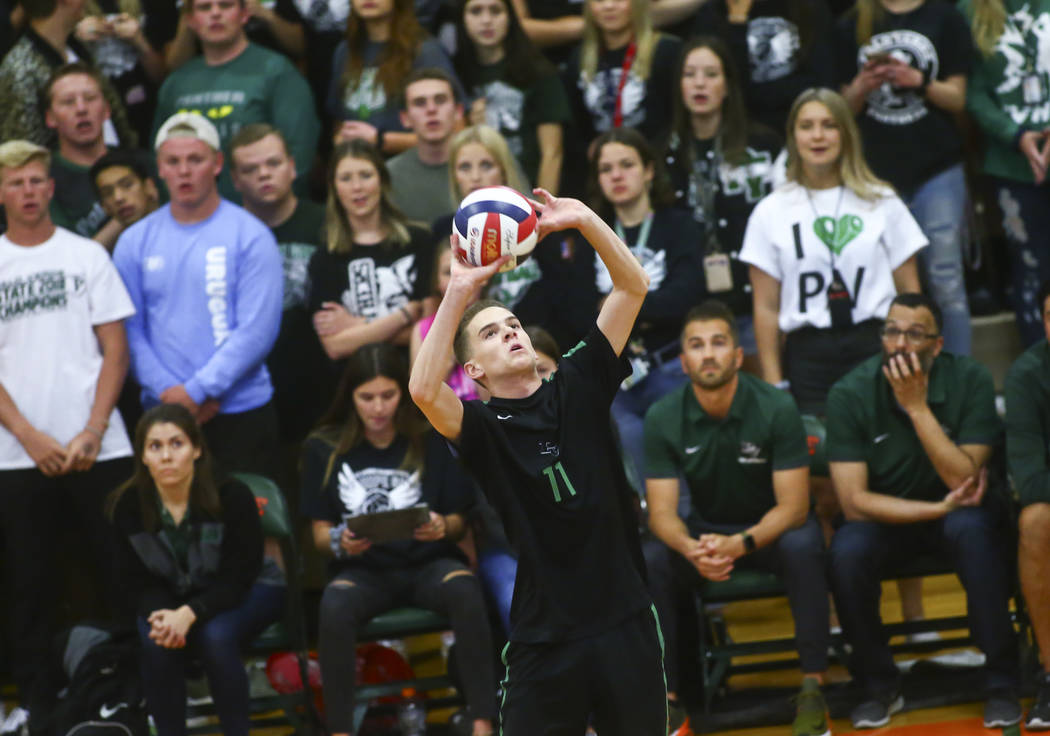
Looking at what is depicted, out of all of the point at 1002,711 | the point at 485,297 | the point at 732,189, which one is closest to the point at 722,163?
the point at 732,189

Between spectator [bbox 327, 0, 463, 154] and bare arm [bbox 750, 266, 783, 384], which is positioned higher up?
spectator [bbox 327, 0, 463, 154]

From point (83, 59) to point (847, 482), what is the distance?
15.8 ft

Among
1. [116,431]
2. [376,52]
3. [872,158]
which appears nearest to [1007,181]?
[872,158]

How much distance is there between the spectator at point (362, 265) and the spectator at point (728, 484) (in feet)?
4.64

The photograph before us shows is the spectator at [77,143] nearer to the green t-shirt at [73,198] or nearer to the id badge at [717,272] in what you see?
the green t-shirt at [73,198]

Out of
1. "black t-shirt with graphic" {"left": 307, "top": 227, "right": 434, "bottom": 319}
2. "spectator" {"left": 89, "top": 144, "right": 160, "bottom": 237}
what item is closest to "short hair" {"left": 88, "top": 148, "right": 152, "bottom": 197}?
"spectator" {"left": 89, "top": 144, "right": 160, "bottom": 237}

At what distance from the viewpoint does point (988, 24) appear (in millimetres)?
7133

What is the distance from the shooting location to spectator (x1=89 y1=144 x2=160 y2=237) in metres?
6.95

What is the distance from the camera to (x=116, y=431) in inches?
253

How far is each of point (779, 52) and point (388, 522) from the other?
11.0 feet

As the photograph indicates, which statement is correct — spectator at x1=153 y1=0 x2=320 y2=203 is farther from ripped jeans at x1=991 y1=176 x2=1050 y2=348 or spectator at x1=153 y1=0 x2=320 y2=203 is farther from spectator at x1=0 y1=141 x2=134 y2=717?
ripped jeans at x1=991 y1=176 x2=1050 y2=348

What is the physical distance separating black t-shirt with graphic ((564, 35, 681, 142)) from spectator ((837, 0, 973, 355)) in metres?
0.96

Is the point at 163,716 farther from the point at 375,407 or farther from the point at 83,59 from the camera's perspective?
the point at 83,59

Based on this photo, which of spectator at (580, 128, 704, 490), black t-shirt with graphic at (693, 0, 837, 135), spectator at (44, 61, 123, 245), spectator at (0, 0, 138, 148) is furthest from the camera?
spectator at (0, 0, 138, 148)
